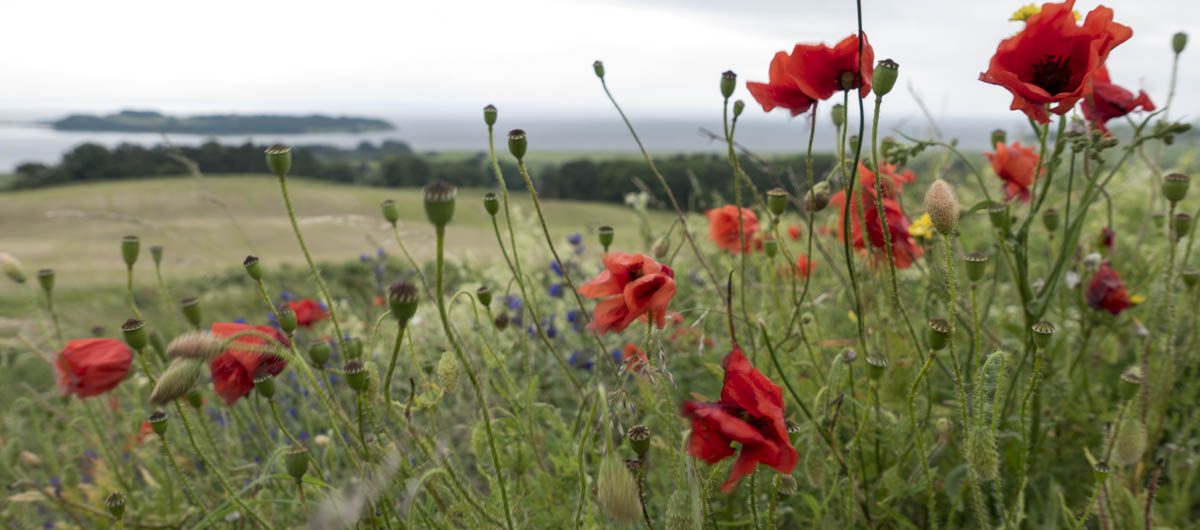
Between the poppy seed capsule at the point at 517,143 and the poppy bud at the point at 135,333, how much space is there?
72 centimetres

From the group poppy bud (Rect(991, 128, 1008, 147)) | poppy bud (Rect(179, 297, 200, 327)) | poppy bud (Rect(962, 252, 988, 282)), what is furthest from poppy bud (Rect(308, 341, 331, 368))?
poppy bud (Rect(991, 128, 1008, 147))

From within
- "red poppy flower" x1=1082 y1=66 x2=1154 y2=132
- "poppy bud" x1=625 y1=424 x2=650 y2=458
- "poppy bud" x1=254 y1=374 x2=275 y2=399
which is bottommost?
"poppy bud" x1=254 y1=374 x2=275 y2=399

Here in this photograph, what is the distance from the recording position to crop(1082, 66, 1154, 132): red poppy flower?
5.24 ft

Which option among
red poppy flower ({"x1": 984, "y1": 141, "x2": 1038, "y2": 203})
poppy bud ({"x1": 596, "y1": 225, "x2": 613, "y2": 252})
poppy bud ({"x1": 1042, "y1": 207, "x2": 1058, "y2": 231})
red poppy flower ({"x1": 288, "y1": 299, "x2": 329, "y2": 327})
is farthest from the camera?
red poppy flower ({"x1": 288, "y1": 299, "x2": 329, "y2": 327})

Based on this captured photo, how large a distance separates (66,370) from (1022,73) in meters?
2.02

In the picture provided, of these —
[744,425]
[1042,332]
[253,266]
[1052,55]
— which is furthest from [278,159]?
[1052,55]

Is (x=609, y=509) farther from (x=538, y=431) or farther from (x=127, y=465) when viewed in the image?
(x=127, y=465)

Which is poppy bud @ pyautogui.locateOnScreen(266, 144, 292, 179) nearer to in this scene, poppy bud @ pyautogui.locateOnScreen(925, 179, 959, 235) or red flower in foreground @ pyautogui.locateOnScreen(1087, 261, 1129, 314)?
poppy bud @ pyautogui.locateOnScreen(925, 179, 959, 235)

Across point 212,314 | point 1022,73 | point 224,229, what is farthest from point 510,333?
point 224,229

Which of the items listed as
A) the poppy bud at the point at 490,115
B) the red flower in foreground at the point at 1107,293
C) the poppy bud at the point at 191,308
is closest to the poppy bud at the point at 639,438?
the poppy bud at the point at 490,115

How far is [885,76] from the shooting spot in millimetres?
1103

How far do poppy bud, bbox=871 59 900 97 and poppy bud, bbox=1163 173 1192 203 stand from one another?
2.63 ft

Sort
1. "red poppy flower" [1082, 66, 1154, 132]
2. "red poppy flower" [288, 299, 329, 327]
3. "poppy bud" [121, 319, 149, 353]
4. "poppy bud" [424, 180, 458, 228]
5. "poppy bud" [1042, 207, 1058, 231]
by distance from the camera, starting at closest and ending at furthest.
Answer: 1. "poppy bud" [424, 180, 458, 228]
2. "poppy bud" [121, 319, 149, 353]
3. "red poppy flower" [1082, 66, 1154, 132]
4. "poppy bud" [1042, 207, 1058, 231]
5. "red poppy flower" [288, 299, 329, 327]

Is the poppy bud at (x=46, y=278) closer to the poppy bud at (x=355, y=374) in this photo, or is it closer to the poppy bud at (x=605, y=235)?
the poppy bud at (x=355, y=374)
